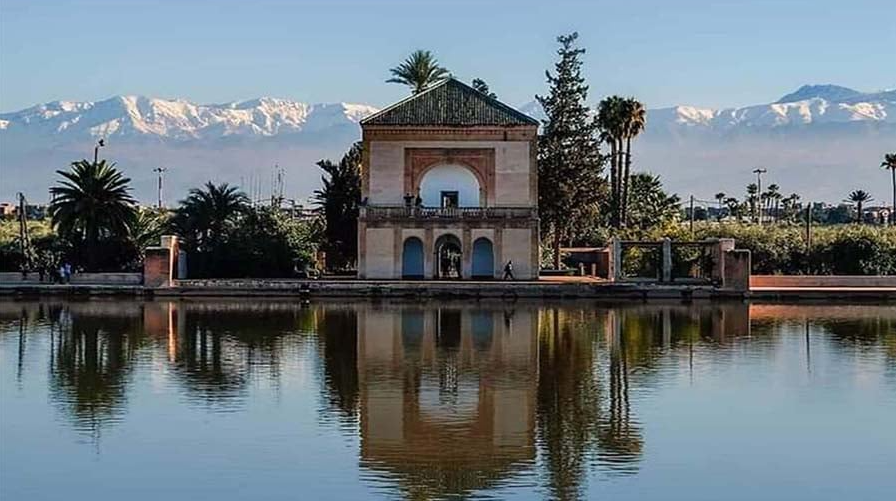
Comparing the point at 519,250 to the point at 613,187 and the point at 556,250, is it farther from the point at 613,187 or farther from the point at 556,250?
the point at 613,187

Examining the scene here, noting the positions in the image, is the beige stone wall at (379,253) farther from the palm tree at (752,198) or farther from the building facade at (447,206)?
the palm tree at (752,198)

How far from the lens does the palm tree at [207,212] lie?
47281 mm

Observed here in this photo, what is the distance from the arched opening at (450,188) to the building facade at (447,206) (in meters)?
0.20

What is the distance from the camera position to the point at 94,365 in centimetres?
2219

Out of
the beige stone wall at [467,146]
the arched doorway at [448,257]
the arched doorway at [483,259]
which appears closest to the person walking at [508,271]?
the arched doorway at [483,259]

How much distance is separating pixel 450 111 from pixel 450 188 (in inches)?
104

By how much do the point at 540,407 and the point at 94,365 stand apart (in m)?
8.24

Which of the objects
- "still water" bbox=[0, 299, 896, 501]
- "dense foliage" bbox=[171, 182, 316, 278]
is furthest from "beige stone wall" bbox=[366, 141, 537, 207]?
"still water" bbox=[0, 299, 896, 501]

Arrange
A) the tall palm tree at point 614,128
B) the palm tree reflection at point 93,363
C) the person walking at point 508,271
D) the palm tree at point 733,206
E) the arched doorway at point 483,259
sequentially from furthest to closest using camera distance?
the palm tree at point 733,206 < the tall palm tree at point 614,128 < the arched doorway at point 483,259 < the person walking at point 508,271 < the palm tree reflection at point 93,363

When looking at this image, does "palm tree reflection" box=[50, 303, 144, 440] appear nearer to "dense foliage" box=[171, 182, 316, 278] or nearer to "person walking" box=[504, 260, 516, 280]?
"dense foliage" box=[171, 182, 316, 278]

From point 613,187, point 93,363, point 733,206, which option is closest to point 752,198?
point 733,206

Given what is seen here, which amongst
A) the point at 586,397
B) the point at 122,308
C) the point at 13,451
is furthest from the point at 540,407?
the point at 122,308

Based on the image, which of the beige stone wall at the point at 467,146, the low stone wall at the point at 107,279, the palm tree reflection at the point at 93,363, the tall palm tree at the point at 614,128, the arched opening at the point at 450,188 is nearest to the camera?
the palm tree reflection at the point at 93,363

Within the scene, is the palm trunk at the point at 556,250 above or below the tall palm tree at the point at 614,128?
below
